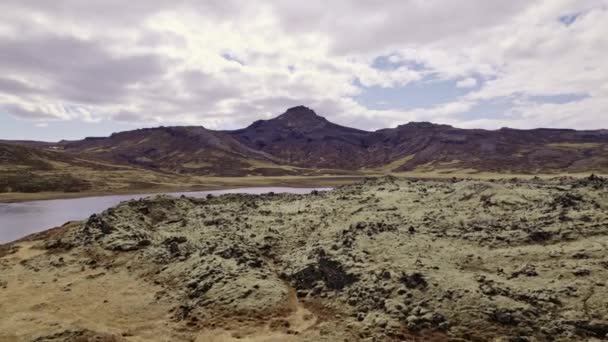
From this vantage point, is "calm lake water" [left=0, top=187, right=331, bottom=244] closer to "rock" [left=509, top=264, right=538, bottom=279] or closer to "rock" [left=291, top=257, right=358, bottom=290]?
"rock" [left=291, top=257, right=358, bottom=290]

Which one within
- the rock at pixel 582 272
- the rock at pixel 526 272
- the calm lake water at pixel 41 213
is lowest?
the calm lake water at pixel 41 213

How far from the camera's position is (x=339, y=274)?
2562 cm

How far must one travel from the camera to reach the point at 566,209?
94.4 feet

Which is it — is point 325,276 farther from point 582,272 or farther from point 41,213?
point 41,213

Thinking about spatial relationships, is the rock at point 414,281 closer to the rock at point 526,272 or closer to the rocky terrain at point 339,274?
the rocky terrain at point 339,274

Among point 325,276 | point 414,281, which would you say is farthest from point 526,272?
point 325,276

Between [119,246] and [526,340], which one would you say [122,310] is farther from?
[526,340]

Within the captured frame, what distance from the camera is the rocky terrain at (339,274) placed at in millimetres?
20156

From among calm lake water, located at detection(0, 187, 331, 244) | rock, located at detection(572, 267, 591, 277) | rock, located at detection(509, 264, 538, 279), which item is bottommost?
calm lake water, located at detection(0, 187, 331, 244)

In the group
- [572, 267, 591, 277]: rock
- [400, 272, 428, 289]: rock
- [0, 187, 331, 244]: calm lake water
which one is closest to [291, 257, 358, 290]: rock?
[400, 272, 428, 289]: rock

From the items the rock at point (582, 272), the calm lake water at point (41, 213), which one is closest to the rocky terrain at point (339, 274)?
the rock at point (582, 272)

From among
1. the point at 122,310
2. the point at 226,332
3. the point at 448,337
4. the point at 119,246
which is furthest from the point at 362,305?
the point at 119,246

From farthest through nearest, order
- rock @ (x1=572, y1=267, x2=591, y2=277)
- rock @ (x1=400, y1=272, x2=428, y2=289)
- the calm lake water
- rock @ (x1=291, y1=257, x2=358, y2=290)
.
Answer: the calm lake water
rock @ (x1=291, y1=257, x2=358, y2=290)
rock @ (x1=400, y1=272, x2=428, y2=289)
rock @ (x1=572, y1=267, x2=591, y2=277)

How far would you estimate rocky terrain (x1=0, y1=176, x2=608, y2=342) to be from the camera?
2016 centimetres
